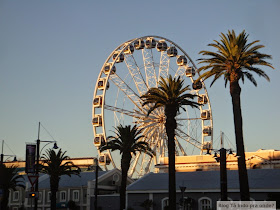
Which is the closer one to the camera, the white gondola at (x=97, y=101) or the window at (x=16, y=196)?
the white gondola at (x=97, y=101)

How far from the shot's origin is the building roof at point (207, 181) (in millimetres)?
52562

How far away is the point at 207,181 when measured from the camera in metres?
56.8

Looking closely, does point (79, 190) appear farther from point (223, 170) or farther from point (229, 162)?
point (223, 170)

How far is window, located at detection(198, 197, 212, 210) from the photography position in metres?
54.1

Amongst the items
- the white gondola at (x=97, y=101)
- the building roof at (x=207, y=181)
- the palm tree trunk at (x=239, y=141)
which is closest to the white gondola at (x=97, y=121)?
the white gondola at (x=97, y=101)

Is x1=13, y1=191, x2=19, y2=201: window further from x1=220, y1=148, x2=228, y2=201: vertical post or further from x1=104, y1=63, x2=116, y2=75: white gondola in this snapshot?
x1=220, y1=148, x2=228, y2=201: vertical post

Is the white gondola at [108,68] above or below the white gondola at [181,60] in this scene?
below

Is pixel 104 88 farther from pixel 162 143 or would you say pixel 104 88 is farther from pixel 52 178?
pixel 52 178

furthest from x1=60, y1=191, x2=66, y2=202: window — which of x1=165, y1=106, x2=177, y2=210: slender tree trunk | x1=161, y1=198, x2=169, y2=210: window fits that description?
x1=165, y1=106, x2=177, y2=210: slender tree trunk

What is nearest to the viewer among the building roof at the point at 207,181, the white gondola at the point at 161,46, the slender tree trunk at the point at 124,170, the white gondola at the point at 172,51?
the building roof at the point at 207,181

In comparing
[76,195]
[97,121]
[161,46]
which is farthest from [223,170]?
[161,46]

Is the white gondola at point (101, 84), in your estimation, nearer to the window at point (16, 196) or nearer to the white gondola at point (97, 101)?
the white gondola at point (97, 101)

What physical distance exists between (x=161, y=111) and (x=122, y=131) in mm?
17010

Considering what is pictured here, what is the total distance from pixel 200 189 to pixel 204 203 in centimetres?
156
